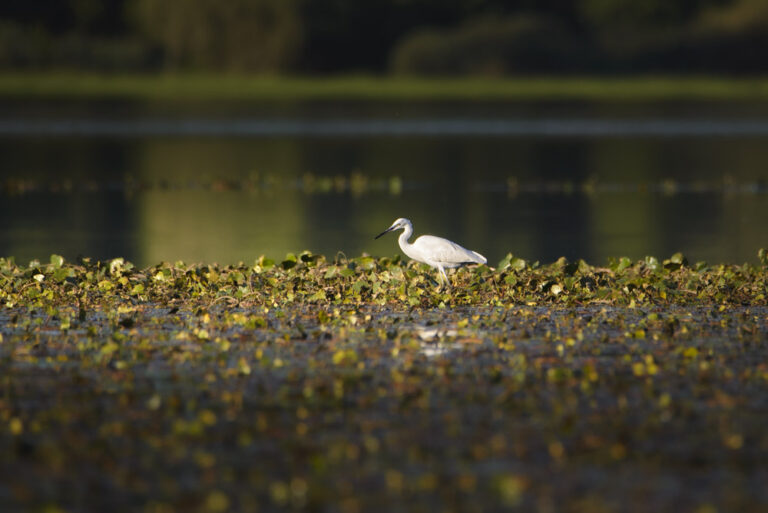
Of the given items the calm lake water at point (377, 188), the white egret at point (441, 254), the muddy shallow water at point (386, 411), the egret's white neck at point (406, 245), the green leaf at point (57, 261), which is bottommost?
the muddy shallow water at point (386, 411)

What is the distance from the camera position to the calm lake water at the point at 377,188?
20.7 m

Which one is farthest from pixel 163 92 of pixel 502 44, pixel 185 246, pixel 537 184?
pixel 185 246

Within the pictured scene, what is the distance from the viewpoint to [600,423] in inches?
357

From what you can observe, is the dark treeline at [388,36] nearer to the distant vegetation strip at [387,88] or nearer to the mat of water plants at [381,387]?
the distant vegetation strip at [387,88]

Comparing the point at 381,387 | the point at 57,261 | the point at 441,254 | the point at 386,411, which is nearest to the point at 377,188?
the point at 57,261

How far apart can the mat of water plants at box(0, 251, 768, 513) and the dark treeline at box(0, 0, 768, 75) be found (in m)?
84.3

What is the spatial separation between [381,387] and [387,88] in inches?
3643

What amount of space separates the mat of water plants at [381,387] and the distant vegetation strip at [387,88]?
3227 inches

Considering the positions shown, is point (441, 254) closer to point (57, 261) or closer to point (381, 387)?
point (57, 261)

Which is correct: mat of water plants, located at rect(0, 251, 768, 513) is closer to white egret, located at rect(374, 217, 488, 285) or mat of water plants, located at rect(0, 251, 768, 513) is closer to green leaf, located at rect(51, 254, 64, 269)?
green leaf, located at rect(51, 254, 64, 269)

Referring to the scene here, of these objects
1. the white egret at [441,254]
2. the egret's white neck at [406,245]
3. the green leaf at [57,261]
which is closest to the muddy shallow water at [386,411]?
the white egret at [441,254]

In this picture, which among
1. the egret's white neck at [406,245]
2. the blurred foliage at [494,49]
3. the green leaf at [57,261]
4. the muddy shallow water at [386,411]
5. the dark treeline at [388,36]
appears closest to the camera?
the muddy shallow water at [386,411]

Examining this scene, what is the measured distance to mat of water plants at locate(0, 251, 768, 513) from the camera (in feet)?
25.7

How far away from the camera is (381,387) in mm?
10109
